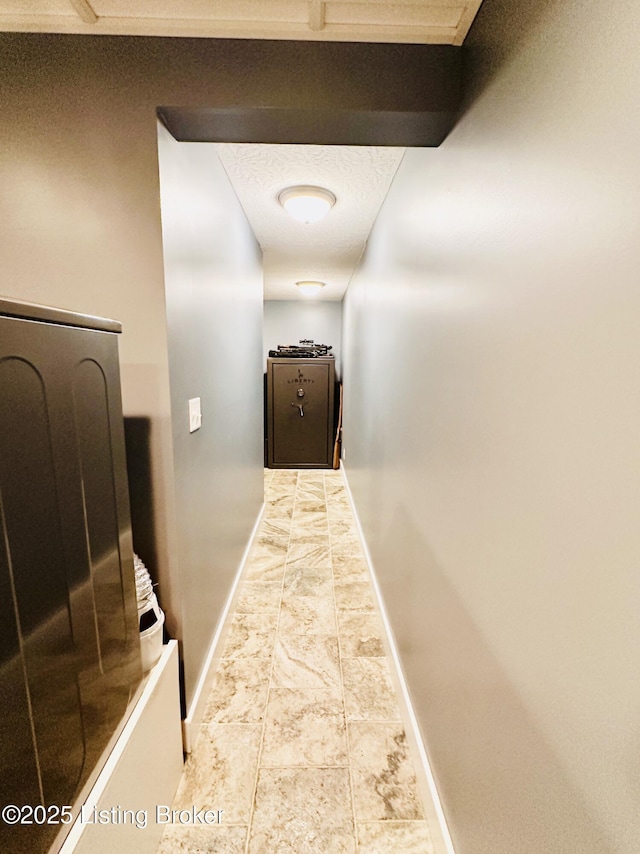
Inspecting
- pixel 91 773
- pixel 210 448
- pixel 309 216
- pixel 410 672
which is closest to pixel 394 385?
pixel 210 448

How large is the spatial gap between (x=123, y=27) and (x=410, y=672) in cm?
224

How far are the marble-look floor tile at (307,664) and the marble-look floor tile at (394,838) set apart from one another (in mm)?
469

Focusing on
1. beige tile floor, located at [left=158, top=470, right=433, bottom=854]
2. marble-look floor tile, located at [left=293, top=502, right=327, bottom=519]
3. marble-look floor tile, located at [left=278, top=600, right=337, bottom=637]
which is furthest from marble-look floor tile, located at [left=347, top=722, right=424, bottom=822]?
marble-look floor tile, located at [left=293, top=502, right=327, bottom=519]

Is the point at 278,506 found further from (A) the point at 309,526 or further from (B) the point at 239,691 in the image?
(B) the point at 239,691

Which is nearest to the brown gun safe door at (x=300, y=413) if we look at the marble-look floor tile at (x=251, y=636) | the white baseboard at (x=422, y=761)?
the marble-look floor tile at (x=251, y=636)

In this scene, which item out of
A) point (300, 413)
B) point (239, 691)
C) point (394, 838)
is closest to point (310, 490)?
point (300, 413)

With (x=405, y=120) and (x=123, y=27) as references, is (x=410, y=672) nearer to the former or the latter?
(x=405, y=120)

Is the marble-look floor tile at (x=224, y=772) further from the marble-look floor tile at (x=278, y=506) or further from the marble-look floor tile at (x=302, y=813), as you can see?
the marble-look floor tile at (x=278, y=506)

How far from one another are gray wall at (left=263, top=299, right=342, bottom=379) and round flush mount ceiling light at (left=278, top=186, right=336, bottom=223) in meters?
3.31

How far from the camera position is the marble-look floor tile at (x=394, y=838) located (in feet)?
3.46

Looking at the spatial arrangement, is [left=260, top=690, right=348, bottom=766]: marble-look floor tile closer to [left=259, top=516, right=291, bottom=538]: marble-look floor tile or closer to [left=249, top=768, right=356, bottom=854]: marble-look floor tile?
[left=249, top=768, right=356, bottom=854]: marble-look floor tile

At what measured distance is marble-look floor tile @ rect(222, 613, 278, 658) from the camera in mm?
1789

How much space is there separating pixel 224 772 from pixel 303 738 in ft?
0.96

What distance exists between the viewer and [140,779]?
962mm
